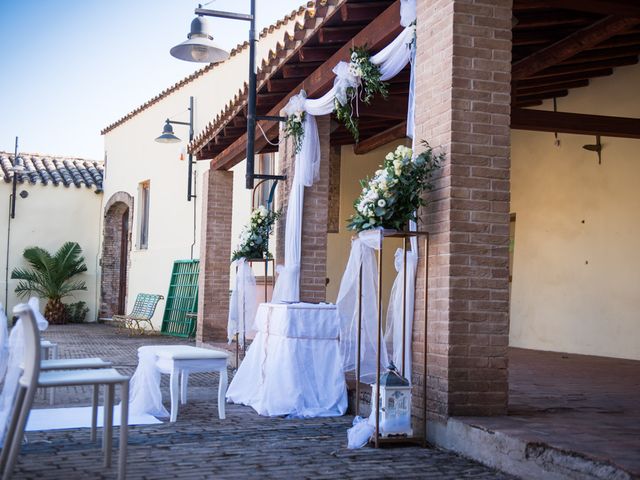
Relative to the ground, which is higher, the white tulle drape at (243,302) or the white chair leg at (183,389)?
the white tulle drape at (243,302)

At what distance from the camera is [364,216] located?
5172 millimetres

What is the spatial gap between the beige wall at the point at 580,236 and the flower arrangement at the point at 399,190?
5273 mm

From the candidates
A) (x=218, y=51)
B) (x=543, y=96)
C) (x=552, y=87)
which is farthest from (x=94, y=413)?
(x=543, y=96)

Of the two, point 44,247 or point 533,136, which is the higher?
point 533,136

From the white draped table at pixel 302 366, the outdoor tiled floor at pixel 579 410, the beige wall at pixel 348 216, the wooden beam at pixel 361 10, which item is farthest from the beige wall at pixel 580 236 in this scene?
the white draped table at pixel 302 366

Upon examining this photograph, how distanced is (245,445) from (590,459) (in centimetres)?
229

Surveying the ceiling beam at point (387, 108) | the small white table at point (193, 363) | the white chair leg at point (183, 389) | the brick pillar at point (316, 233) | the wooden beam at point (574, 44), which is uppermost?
the wooden beam at point (574, 44)

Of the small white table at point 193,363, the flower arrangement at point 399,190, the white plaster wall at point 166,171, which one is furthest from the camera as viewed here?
the white plaster wall at point 166,171

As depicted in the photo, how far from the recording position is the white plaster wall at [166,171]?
46.7ft

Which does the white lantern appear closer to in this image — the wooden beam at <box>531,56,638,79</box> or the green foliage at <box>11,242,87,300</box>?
the wooden beam at <box>531,56,638,79</box>

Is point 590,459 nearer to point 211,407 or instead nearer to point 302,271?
point 211,407

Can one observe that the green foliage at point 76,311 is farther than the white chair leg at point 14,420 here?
Yes

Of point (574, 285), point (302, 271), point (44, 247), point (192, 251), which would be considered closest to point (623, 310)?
point (574, 285)

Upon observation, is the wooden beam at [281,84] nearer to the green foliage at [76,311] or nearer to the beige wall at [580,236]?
the beige wall at [580,236]
